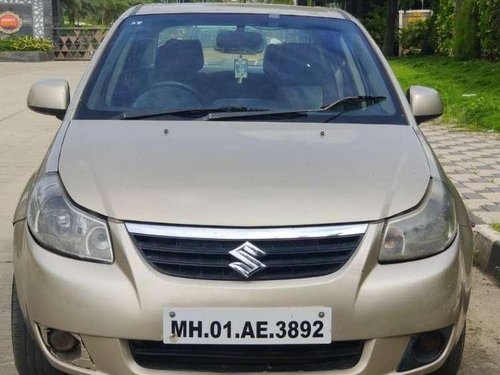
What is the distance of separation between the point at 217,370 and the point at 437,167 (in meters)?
1.23

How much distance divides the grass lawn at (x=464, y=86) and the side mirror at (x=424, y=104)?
7.47 metres

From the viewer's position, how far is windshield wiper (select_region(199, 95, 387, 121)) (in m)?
3.73

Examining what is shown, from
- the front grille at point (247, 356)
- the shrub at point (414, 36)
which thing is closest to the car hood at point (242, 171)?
the front grille at point (247, 356)

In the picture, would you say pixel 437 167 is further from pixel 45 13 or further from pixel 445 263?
pixel 45 13

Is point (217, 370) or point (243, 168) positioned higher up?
point (243, 168)

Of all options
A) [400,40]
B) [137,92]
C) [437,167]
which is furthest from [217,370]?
[400,40]

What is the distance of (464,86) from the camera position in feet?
52.3

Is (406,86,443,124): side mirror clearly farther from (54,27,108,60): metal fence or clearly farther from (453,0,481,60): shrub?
(54,27,108,60): metal fence

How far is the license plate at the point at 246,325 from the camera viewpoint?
2742 millimetres

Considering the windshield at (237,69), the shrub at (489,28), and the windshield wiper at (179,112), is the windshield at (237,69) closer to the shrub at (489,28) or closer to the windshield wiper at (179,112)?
the windshield wiper at (179,112)

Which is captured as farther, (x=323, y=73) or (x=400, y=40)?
(x=400, y=40)

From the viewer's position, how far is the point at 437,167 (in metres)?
3.38

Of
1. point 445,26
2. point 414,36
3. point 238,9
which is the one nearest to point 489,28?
point 445,26

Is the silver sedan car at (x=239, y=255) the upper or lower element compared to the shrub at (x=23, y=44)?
upper
